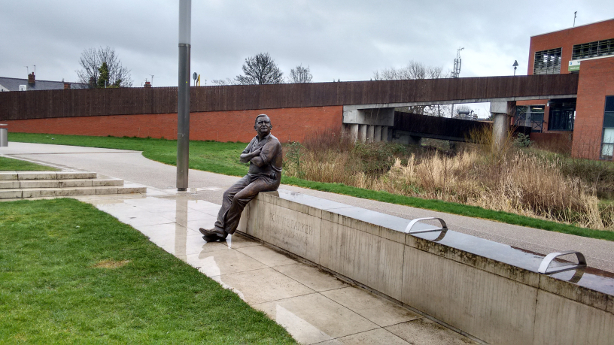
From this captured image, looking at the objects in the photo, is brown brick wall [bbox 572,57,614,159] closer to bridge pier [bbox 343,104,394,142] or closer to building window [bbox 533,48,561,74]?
bridge pier [bbox 343,104,394,142]

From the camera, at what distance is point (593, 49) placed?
4691 cm

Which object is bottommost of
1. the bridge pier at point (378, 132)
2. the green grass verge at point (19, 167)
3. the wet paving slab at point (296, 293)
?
the wet paving slab at point (296, 293)

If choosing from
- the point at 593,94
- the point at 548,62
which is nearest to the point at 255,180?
the point at 593,94

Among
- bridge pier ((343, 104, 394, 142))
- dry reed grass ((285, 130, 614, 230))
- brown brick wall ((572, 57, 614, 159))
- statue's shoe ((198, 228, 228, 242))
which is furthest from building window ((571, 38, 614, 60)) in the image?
statue's shoe ((198, 228, 228, 242))

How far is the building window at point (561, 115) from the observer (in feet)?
149

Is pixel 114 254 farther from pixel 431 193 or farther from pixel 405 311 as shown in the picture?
pixel 431 193

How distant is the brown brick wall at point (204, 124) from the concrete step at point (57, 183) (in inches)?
937

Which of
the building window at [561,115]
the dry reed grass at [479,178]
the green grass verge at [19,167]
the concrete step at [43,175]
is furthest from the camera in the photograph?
the building window at [561,115]

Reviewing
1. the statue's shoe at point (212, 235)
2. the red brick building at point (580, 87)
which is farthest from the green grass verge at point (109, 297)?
Result: the red brick building at point (580, 87)

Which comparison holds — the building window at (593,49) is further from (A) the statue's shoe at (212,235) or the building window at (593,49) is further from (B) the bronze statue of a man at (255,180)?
(A) the statue's shoe at (212,235)

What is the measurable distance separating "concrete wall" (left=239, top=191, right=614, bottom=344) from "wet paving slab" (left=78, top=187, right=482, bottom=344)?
0.19 metres

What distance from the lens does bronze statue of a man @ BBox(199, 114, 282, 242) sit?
7340 mm

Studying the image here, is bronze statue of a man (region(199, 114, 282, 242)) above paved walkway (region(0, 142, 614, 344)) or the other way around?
above

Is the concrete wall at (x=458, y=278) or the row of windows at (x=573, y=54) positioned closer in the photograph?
the concrete wall at (x=458, y=278)
